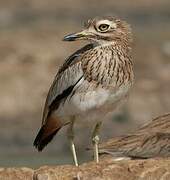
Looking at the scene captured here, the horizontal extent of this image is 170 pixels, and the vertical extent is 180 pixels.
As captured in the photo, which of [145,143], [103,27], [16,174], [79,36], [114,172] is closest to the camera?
[114,172]

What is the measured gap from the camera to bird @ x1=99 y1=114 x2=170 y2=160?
42.2 ft

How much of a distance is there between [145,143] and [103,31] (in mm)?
1368

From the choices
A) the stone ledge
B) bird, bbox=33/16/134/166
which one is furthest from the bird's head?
the stone ledge

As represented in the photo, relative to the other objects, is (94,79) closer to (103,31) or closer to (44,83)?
(103,31)

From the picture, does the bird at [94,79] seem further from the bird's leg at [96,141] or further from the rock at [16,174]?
the rock at [16,174]

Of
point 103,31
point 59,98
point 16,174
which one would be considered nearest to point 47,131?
point 59,98

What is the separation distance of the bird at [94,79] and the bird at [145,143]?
43 centimetres

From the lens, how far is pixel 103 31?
1266cm

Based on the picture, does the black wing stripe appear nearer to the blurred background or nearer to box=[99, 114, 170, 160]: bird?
box=[99, 114, 170, 160]: bird

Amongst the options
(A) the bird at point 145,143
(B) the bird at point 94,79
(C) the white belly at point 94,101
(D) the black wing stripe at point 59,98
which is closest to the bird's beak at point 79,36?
(B) the bird at point 94,79

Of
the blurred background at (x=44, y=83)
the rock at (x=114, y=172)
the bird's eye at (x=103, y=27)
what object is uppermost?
the bird's eye at (x=103, y=27)

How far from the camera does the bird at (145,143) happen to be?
506 inches

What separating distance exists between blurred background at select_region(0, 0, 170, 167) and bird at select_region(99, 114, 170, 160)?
5.80 metres

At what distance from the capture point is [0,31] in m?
29.8
